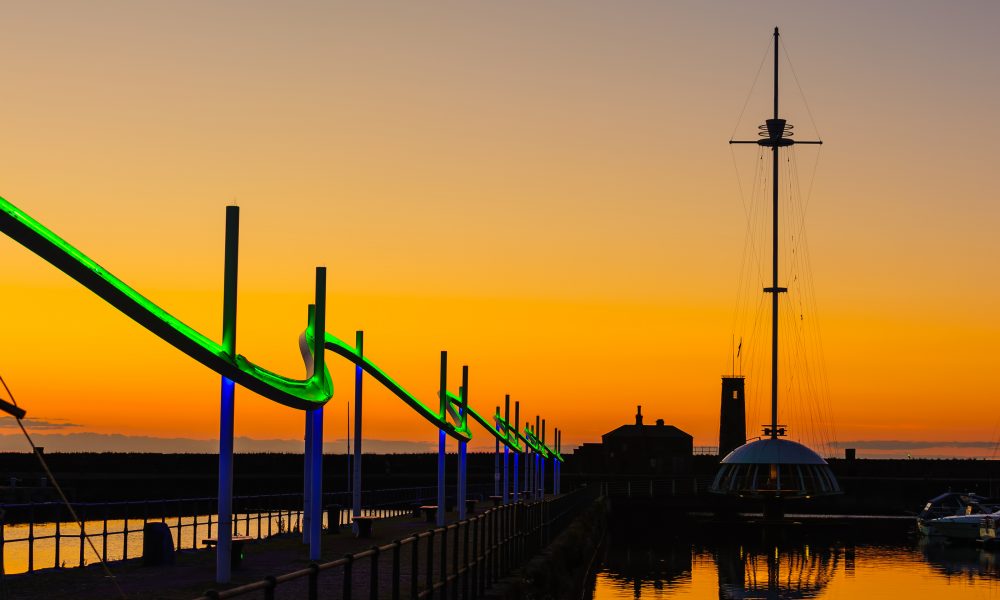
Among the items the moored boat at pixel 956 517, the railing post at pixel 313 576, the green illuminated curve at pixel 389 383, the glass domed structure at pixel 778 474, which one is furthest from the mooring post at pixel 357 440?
the glass domed structure at pixel 778 474

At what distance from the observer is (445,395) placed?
156 feet

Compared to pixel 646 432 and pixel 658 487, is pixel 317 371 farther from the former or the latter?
pixel 646 432

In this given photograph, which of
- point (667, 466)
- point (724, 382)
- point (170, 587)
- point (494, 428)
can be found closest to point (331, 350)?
point (170, 587)

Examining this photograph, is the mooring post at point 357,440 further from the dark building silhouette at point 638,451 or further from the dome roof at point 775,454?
the dark building silhouette at point 638,451

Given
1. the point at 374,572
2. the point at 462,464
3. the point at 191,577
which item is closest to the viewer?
the point at 374,572

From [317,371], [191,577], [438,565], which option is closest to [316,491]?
[317,371]

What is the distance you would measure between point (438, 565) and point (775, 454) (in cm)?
6893

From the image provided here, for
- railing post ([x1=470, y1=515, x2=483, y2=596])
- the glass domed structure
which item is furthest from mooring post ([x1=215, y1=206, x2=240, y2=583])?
the glass domed structure

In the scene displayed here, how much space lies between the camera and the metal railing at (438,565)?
15.8 m

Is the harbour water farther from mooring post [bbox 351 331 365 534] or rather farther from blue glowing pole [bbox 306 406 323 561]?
blue glowing pole [bbox 306 406 323 561]

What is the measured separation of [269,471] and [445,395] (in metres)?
117

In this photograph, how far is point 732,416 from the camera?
5236 inches

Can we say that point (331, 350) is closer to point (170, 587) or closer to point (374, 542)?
point (374, 542)

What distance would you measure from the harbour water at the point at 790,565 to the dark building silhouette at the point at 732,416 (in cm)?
4099
